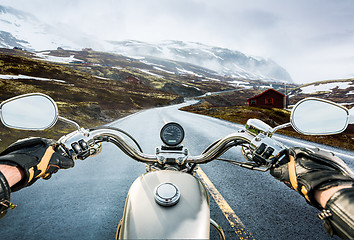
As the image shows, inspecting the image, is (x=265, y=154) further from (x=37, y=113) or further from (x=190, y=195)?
(x=37, y=113)

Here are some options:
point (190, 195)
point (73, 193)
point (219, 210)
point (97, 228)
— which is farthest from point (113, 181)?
Result: point (190, 195)

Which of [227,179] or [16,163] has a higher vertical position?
[16,163]

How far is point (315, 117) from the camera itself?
4.58 feet

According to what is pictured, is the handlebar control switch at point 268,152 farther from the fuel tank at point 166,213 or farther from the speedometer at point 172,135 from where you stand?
the speedometer at point 172,135

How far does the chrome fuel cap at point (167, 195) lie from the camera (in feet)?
3.02

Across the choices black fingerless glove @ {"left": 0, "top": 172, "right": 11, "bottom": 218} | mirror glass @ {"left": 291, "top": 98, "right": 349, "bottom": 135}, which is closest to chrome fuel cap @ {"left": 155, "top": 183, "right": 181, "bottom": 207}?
black fingerless glove @ {"left": 0, "top": 172, "right": 11, "bottom": 218}

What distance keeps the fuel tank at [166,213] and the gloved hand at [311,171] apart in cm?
69

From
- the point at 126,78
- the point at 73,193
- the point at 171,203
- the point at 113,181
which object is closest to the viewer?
the point at 171,203

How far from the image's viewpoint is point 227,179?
142 inches

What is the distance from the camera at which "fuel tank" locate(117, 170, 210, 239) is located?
32.6 inches

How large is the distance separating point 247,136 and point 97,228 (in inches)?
88.3

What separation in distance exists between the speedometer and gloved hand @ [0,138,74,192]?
0.92m

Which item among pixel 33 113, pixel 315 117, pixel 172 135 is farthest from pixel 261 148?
pixel 33 113

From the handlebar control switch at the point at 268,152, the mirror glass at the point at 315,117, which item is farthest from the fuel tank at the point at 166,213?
the mirror glass at the point at 315,117
